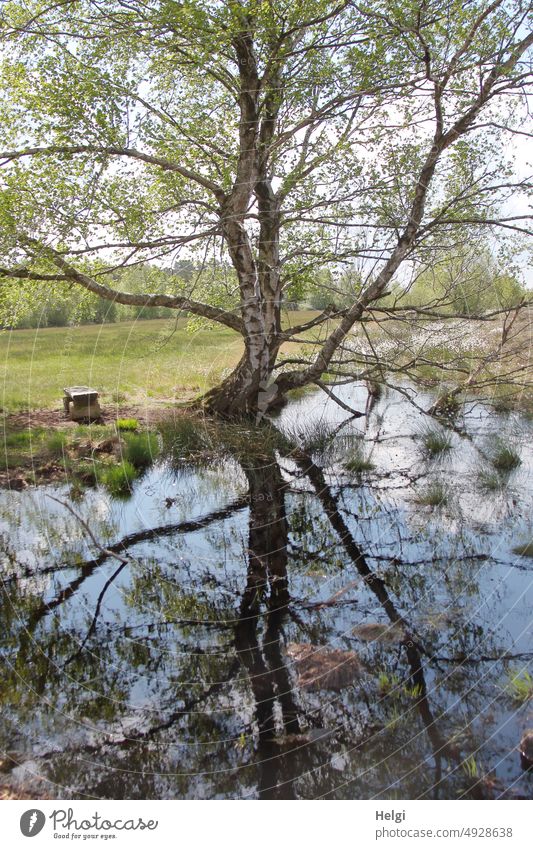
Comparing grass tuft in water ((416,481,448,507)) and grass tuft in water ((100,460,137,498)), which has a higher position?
grass tuft in water ((416,481,448,507))

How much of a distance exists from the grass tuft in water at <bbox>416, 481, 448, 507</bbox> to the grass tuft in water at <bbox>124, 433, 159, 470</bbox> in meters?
3.51

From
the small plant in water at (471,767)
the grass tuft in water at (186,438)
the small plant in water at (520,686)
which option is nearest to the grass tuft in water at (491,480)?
the grass tuft in water at (186,438)

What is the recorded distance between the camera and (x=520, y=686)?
4207mm

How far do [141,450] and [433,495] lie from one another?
379 centimetres

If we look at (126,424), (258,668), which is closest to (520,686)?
(258,668)

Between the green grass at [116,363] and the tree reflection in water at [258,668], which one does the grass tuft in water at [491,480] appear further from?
the green grass at [116,363]

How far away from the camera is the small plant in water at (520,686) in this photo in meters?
4.16

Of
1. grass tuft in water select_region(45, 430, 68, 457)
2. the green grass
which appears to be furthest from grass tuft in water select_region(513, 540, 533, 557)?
the green grass

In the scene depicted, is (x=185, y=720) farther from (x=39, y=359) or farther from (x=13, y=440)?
(x=39, y=359)

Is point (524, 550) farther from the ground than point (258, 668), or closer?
farther from the ground

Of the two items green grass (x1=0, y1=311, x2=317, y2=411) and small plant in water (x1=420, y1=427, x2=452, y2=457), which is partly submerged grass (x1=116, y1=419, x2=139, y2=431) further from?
small plant in water (x1=420, y1=427, x2=452, y2=457)

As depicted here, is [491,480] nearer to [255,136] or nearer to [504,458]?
[504,458]

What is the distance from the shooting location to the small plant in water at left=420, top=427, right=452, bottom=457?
921 centimetres

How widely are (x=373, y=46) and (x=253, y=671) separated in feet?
24.5
